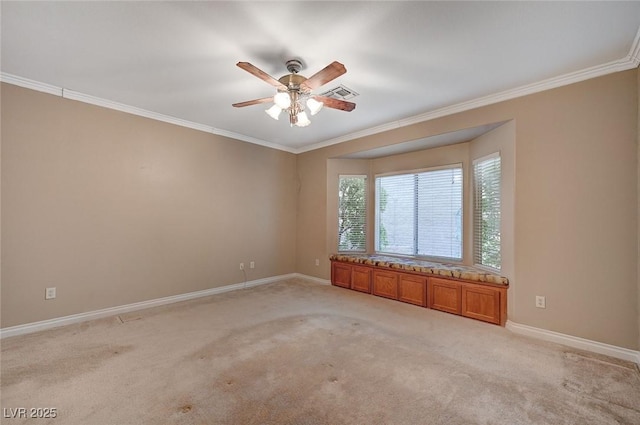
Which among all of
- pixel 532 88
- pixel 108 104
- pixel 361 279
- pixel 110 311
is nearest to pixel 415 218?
pixel 361 279

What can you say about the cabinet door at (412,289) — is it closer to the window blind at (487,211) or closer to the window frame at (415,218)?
the window frame at (415,218)

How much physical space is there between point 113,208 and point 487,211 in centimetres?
503

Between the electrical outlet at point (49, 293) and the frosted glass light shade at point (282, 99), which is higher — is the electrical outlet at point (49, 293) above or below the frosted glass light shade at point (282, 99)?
below

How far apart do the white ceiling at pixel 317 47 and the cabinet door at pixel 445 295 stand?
2.36 metres

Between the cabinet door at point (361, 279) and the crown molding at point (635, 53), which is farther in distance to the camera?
the cabinet door at point (361, 279)

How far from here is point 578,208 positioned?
274 centimetres

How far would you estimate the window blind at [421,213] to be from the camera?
14.6 feet

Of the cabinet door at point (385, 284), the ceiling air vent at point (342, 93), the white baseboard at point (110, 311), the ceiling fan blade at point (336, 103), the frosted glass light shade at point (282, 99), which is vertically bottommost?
the white baseboard at point (110, 311)

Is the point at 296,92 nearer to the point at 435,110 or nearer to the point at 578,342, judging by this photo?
the point at 435,110

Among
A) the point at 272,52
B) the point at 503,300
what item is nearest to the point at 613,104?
the point at 503,300

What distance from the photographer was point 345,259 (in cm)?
491

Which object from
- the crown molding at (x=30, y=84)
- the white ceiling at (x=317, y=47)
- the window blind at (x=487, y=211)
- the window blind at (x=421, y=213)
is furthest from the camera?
the window blind at (x=421, y=213)

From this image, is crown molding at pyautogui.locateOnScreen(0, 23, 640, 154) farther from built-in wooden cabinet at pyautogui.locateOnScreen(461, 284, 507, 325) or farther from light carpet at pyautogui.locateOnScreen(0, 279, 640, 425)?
light carpet at pyautogui.locateOnScreen(0, 279, 640, 425)

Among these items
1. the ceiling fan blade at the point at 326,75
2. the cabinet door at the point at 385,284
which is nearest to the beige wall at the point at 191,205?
the cabinet door at the point at 385,284
